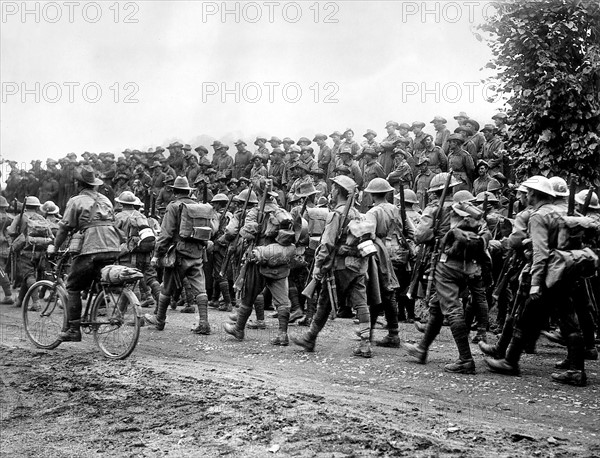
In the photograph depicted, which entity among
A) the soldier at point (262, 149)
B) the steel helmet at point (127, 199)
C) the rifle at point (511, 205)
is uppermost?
the soldier at point (262, 149)

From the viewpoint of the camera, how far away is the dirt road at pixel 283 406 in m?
5.23

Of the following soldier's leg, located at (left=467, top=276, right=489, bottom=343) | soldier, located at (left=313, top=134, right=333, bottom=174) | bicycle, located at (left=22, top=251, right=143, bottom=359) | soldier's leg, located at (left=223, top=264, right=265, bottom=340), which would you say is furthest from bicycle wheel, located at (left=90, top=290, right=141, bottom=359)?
soldier, located at (left=313, top=134, right=333, bottom=174)

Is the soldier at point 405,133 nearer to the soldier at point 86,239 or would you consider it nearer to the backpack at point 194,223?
the backpack at point 194,223

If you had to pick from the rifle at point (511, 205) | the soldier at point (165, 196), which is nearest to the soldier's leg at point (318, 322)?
the rifle at point (511, 205)

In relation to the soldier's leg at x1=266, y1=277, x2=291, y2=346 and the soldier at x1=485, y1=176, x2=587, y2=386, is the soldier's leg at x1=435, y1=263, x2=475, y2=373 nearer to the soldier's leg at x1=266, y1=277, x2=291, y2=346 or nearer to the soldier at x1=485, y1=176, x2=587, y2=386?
the soldier at x1=485, y1=176, x2=587, y2=386

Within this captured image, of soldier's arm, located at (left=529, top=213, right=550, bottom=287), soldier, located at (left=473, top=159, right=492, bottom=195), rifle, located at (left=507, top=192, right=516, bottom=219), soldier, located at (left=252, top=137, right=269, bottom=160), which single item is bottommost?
soldier's arm, located at (left=529, top=213, right=550, bottom=287)

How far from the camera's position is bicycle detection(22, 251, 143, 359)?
27.0 feet

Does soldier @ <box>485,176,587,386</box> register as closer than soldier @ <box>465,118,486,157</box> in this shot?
Yes

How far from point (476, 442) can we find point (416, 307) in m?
7.48

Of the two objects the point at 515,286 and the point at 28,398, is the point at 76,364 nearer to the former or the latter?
the point at 28,398

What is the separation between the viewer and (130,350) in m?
8.24

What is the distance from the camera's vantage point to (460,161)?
A: 13.5 metres

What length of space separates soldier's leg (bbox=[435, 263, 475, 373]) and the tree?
118 inches

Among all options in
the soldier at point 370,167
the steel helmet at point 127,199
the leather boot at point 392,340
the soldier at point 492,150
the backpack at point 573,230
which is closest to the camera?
the backpack at point 573,230
